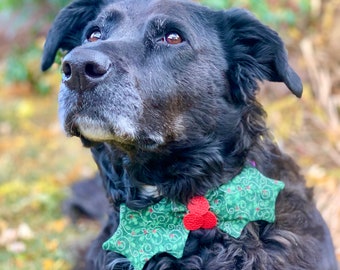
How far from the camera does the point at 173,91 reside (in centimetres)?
289

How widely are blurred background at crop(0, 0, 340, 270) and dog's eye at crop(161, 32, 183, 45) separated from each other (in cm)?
180

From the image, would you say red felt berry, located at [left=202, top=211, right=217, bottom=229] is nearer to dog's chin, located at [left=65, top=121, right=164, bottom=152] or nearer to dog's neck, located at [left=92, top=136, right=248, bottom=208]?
dog's neck, located at [left=92, top=136, right=248, bottom=208]

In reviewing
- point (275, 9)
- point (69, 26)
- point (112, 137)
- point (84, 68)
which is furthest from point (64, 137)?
point (84, 68)

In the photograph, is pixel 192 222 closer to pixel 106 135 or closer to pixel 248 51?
pixel 106 135

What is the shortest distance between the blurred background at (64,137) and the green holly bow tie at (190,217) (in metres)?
1.22

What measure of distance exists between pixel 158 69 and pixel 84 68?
0.44 metres

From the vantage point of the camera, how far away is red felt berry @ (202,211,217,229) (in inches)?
116

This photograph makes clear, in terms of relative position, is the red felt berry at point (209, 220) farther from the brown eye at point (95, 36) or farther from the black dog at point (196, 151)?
the brown eye at point (95, 36)

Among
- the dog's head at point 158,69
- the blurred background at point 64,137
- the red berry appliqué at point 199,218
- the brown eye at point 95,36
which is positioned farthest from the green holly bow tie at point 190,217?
the blurred background at point 64,137

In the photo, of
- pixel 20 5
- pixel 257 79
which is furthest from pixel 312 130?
pixel 20 5

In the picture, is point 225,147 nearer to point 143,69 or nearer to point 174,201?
point 174,201

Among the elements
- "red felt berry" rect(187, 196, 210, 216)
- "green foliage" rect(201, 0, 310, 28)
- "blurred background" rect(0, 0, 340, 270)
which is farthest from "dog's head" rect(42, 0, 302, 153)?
"green foliage" rect(201, 0, 310, 28)

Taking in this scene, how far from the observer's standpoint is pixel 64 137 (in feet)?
22.8

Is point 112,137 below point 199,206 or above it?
above
